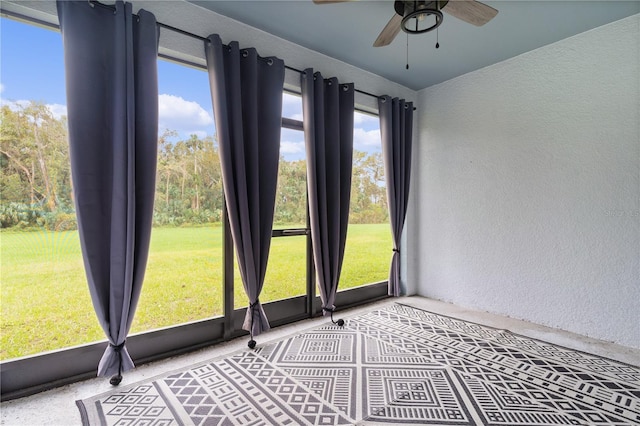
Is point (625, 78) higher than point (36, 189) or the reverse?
higher

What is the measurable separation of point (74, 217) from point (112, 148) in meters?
0.53

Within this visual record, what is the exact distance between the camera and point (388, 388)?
1.94m

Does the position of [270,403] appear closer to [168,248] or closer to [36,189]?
[168,248]

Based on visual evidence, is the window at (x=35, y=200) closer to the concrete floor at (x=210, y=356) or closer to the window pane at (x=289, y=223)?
the concrete floor at (x=210, y=356)

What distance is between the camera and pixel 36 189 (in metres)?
1.92

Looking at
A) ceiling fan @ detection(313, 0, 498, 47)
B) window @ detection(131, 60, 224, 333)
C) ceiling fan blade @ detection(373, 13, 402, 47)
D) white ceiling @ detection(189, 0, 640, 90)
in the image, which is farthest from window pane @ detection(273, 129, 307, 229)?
ceiling fan @ detection(313, 0, 498, 47)

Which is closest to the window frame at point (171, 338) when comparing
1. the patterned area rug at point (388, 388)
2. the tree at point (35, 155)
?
the patterned area rug at point (388, 388)

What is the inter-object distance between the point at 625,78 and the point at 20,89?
4105mm

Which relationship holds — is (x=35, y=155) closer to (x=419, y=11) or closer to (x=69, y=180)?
(x=69, y=180)

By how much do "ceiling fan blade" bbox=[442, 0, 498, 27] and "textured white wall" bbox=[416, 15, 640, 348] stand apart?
1400 millimetres

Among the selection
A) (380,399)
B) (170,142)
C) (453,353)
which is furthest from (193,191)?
(453,353)

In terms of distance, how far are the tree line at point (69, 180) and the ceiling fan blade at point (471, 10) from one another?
1648mm

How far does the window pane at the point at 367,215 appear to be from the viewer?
11.6 ft

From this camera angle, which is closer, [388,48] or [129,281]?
[129,281]
